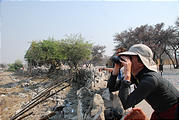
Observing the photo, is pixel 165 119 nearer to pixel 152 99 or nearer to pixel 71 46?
pixel 152 99

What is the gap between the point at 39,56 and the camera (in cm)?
1777

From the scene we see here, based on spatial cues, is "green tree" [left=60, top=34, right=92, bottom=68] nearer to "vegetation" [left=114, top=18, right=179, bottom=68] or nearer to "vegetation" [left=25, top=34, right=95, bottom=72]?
"vegetation" [left=25, top=34, right=95, bottom=72]

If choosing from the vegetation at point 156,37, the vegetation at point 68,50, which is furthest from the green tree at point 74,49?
the vegetation at point 156,37

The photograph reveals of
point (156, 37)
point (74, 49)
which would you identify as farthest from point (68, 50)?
point (156, 37)

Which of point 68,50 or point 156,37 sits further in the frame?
point 156,37

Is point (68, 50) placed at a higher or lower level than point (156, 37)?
lower

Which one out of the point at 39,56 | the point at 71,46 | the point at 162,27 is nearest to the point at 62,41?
the point at 71,46

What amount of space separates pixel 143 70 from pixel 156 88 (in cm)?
24

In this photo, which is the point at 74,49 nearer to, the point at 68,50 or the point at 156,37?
the point at 68,50

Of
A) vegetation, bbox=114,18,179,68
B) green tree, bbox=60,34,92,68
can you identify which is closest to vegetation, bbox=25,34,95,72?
green tree, bbox=60,34,92,68

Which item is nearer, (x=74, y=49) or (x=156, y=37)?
(x=74, y=49)

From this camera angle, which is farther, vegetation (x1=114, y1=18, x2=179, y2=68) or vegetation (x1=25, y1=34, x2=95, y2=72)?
vegetation (x1=114, y1=18, x2=179, y2=68)

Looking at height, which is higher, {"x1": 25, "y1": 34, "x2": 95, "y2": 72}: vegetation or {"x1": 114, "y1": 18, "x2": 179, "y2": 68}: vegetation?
{"x1": 114, "y1": 18, "x2": 179, "y2": 68}: vegetation

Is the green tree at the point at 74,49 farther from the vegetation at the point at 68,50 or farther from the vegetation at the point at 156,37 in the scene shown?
the vegetation at the point at 156,37
